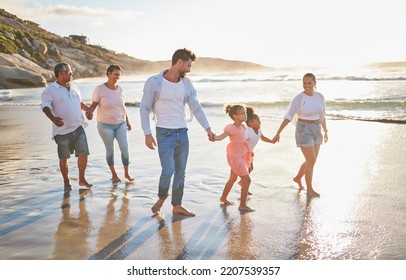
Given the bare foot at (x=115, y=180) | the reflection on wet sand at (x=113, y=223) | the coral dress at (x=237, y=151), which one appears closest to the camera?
the reflection on wet sand at (x=113, y=223)

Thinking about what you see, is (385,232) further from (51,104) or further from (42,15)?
(42,15)

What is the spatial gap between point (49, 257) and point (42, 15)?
249 inches

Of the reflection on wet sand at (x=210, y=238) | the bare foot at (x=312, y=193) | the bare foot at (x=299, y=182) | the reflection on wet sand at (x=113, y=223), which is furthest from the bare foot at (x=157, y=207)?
the bare foot at (x=299, y=182)

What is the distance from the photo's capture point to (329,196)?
17.7 feet

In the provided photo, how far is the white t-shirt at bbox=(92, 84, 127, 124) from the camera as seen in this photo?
6.50m

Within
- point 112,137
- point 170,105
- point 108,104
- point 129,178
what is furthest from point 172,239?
point 108,104

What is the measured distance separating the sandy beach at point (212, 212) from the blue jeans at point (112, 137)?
369 mm

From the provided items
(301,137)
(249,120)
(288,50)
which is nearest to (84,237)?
(249,120)

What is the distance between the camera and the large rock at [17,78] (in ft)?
99.1

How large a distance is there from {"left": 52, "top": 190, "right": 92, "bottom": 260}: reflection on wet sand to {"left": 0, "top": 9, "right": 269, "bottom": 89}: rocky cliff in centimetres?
2519

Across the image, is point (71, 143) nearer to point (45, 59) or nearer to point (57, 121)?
point (57, 121)

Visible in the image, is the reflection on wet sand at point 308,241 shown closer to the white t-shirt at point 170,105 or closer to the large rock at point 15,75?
the white t-shirt at point 170,105

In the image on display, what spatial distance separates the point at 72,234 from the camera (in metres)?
4.22

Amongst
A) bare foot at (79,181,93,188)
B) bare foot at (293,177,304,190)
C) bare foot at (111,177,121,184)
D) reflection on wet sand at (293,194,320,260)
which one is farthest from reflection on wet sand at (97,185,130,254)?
bare foot at (293,177,304,190)
